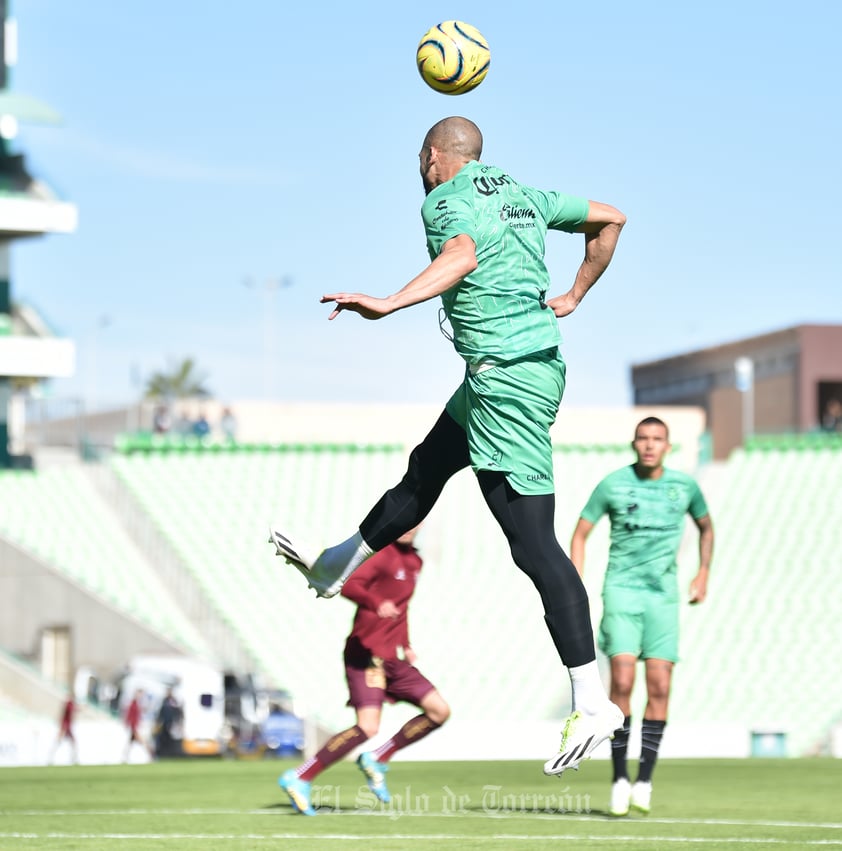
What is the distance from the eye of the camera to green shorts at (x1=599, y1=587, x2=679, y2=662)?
1029 cm

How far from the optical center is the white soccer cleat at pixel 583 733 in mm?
6520

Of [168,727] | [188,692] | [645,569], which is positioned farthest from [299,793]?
[188,692]

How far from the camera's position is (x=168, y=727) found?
Result: 1116 inches

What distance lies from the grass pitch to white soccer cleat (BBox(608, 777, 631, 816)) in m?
0.09

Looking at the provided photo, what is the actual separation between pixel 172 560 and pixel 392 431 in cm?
1572

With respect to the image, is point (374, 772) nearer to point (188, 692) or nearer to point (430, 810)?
point (430, 810)

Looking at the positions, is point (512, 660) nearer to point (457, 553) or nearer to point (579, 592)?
point (457, 553)

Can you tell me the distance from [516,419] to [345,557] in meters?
1.18

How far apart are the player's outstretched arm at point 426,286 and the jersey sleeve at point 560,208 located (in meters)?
0.59

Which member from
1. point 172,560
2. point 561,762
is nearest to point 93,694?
point 172,560

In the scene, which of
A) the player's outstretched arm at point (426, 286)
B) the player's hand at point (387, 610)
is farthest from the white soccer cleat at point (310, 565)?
the player's hand at point (387, 610)

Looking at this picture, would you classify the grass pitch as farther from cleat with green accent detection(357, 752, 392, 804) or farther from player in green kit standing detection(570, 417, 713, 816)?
player in green kit standing detection(570, 417, 713, 816)

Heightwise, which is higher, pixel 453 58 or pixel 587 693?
pixel 453 58

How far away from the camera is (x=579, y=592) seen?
6.51 meters
